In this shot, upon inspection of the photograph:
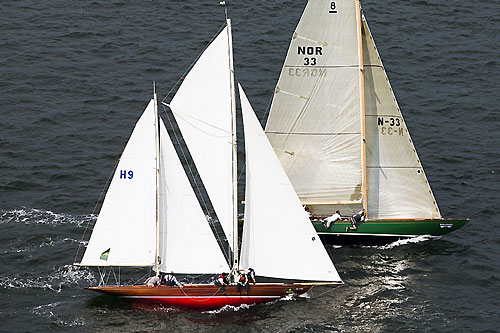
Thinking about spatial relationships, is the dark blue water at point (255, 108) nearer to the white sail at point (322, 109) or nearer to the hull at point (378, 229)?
the hull at point (378, 229)

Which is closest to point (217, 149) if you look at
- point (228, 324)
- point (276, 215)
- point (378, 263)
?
point (276, 215)

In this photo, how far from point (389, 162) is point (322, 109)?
5907mm

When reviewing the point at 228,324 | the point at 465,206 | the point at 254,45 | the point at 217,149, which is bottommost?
the point at 228,324

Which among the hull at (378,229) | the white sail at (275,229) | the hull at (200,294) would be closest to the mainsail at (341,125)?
the hull at (378,229)

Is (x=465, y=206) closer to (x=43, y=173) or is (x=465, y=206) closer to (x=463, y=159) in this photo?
(x=463, y=159)

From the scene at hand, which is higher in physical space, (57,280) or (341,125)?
(341,125)

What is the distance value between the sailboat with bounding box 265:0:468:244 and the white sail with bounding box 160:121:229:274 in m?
11.0

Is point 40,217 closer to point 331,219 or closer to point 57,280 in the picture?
point 57,280

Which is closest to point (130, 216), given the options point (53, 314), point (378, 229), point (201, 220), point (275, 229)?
point (201, 220)

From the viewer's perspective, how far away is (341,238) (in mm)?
70125

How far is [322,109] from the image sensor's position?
69812 mm

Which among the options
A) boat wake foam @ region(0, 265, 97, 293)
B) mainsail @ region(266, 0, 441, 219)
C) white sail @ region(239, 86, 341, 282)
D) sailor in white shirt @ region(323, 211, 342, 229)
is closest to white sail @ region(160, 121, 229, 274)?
white sail @ region(239, 86, 341, 282)

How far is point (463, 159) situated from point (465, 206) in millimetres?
7074

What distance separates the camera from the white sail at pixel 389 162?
6931cm
